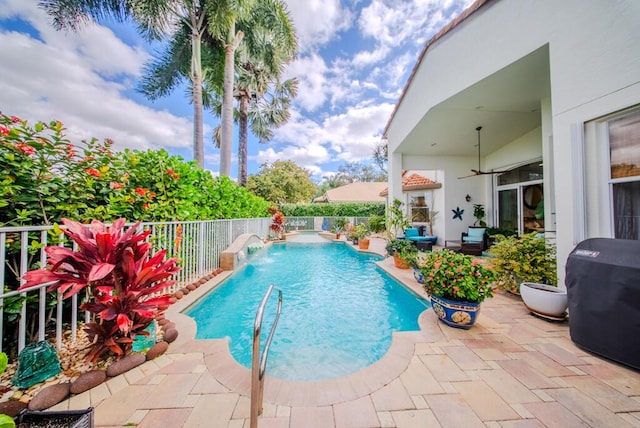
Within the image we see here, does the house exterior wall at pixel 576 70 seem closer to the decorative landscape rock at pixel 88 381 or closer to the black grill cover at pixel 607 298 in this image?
the black grill cover at pixel 607 298

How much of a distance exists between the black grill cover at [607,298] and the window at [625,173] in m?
0.98

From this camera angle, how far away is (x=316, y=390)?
2.02m

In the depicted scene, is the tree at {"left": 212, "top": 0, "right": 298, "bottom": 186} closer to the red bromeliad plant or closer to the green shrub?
the red bromeliad plant

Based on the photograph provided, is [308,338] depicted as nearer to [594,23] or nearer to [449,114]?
[594,23]

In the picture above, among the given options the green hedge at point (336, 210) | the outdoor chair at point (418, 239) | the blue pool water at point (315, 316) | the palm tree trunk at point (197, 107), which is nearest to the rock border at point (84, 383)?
the blue pool water at point (315, 316)

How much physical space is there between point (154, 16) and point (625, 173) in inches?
511

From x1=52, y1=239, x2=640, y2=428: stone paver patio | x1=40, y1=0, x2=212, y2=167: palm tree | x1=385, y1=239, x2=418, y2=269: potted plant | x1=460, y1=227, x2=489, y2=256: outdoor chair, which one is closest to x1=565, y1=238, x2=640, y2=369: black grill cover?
x1=52, y1=239, x2=640, y2=428: stone paver patio

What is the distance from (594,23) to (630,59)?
31.4 inches

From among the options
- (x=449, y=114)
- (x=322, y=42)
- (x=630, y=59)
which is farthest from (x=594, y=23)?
(x=322, y=42)

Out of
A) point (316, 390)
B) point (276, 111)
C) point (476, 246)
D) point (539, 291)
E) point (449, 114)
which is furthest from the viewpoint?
point (276, 111)

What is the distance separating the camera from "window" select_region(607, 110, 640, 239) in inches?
112

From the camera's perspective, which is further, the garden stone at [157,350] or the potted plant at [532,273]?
the potted plant at [532,273]

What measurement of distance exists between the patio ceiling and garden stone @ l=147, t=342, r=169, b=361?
7.23 metres

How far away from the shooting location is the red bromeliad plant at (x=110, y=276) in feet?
6.36
